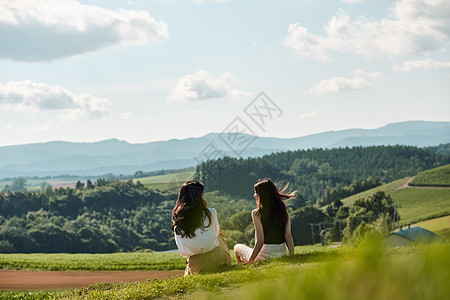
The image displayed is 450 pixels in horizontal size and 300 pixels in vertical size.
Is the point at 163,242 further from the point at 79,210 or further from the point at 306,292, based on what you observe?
the point at 306,292

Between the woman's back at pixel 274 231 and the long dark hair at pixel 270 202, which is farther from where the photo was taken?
the woman's back at pixel 274 231

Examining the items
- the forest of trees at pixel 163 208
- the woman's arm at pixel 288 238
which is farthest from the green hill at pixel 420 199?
the woman's arm at pixel 288 238

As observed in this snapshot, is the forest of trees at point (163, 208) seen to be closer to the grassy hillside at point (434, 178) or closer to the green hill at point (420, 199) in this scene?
the green hill at point (420, 199)

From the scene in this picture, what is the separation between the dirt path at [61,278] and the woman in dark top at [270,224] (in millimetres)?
11573

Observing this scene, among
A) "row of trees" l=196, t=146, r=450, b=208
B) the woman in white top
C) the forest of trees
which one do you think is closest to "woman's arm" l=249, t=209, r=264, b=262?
the woman in white top

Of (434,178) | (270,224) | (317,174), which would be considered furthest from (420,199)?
(270,224)

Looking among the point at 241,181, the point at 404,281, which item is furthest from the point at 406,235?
the point at 241,181

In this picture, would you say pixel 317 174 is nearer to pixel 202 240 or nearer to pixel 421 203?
pixel 421 203

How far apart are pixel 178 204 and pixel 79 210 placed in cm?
12694

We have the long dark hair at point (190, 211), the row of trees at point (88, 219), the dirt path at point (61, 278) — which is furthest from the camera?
the row of trees at point (88, 219)

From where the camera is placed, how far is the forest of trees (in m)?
91.3

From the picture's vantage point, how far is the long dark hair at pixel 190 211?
27.8 ft

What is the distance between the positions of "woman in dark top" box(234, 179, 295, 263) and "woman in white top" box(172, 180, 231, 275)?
837 millimetres

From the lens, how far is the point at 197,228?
8594 millimetres
